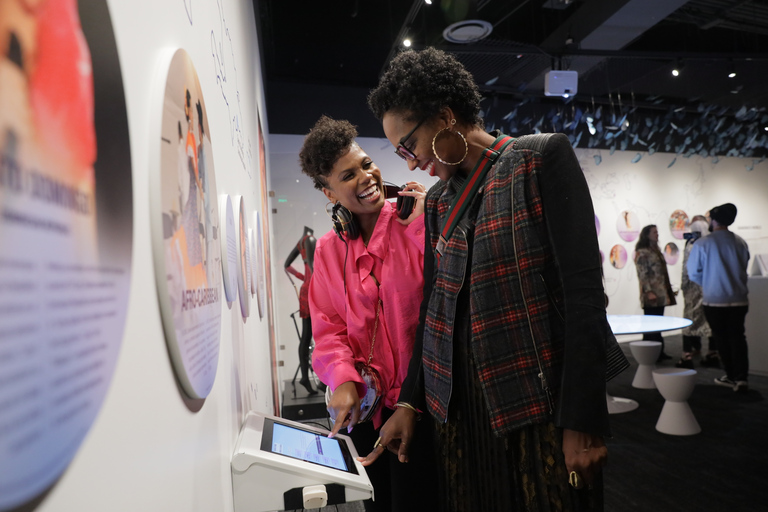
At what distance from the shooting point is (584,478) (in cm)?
111

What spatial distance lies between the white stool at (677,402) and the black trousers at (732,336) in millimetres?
1480

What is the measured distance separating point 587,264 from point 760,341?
694 centimetres

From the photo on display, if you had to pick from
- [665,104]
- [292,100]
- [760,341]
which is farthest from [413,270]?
[665,104]

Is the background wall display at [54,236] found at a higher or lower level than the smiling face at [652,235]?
lower

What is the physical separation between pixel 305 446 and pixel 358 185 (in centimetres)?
100

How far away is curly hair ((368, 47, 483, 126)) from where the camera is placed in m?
1.36

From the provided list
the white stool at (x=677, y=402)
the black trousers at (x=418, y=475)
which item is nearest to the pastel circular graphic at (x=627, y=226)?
the white stool at (x=677, y=402)

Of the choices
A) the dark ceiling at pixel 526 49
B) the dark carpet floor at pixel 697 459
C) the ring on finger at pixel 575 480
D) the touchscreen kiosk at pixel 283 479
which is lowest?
the dark carpet floor at pixel 697 459

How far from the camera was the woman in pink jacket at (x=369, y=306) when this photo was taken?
1563 millimetres

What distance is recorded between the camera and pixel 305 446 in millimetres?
1266

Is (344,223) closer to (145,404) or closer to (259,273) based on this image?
(259,273)

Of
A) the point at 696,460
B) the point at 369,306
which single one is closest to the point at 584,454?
the point at 369,306

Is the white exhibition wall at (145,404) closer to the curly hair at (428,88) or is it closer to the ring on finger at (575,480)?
the curly hair at (428,88)

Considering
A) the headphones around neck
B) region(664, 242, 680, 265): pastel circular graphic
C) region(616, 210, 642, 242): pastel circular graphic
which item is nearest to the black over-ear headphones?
the headphones around neck
